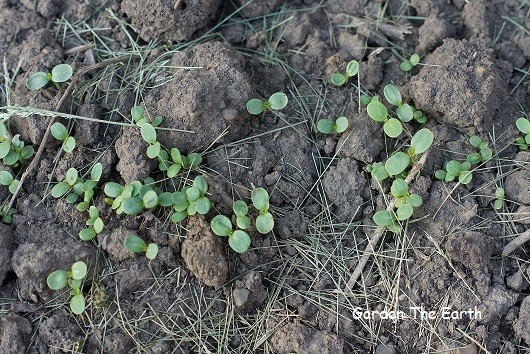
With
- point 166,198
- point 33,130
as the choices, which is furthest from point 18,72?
point 166,198

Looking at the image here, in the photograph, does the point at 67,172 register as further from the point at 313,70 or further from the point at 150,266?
the point at 313,70

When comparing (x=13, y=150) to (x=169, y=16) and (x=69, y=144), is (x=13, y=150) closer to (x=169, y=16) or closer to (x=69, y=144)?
(x=69, y=144)

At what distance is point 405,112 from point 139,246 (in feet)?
3.94

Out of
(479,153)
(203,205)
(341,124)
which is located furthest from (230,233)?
(479,153)

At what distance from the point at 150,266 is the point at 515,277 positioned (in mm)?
1402

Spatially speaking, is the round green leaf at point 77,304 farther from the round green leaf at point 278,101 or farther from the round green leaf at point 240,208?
the round green leaf at point 278,101

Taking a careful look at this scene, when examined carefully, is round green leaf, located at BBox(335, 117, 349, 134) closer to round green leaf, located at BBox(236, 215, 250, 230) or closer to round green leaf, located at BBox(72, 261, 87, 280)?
round green leaf, located at BBox(236, 215, 250, 230)

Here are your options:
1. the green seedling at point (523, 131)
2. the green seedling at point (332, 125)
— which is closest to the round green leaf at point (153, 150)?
the green seedling at point (332, 125)

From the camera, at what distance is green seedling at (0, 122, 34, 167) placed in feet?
7.91

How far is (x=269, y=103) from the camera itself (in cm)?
246

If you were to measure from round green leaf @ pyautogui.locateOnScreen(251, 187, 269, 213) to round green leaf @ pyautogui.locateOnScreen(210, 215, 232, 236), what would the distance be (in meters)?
0.13

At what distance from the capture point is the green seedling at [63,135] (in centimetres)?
240

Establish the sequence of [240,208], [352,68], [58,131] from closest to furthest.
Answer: [240,208]
[58,131]
[352,68]

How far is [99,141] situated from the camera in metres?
2.48
